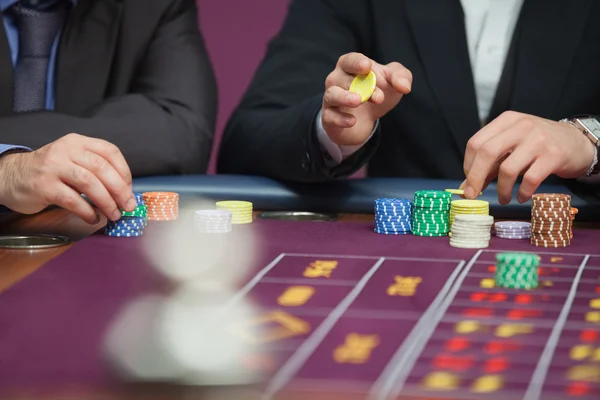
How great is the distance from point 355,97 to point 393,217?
1.05 ft

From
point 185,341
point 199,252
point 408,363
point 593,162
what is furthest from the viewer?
point 593,162

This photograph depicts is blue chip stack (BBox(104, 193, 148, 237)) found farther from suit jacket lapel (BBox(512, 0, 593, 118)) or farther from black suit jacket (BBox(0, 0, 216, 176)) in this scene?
suit jacket lapel (BBox(512, 0, 593, 118))

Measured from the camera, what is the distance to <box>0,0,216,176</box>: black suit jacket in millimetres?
3064

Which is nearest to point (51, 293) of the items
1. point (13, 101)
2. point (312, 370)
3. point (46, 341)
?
point (46, 341)

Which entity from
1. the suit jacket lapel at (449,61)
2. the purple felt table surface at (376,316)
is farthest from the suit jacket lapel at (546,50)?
the purple felt table surface at (376,316)

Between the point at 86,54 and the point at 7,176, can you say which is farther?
the point at 86,54

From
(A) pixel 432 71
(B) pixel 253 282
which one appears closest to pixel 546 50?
(A) pixel 432 71

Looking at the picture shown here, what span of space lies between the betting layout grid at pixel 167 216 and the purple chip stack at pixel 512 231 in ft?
1.89

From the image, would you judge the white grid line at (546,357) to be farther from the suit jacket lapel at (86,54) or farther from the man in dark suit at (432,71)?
the suit jacket lapel at (86,54)

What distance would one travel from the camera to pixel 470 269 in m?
1.67

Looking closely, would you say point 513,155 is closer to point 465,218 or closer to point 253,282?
point 465,218

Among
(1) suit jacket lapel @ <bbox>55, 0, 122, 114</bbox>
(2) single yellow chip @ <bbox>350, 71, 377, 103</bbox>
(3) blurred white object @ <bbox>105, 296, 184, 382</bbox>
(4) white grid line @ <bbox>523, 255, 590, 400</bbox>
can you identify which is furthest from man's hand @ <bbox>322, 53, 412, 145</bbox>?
(1) suit jacket lapel @ <bbox>55, 0, 122, 114</bbox>

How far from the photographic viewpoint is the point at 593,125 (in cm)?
247

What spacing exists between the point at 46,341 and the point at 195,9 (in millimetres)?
2726
